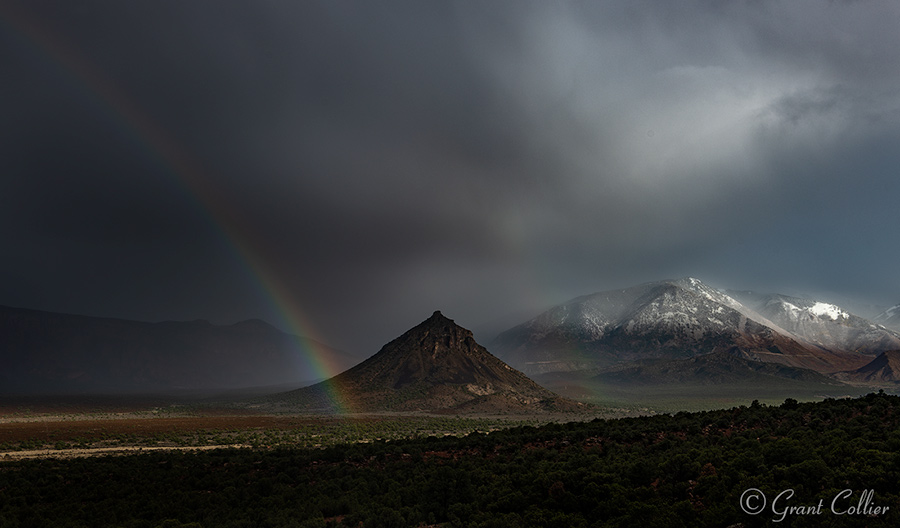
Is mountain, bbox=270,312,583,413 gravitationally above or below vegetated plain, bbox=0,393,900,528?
below

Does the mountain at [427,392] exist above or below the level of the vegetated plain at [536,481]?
below

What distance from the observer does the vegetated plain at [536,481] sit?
61.4 ft

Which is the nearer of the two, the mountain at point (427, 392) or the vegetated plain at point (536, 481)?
the vegetated plain at point (536, 481)

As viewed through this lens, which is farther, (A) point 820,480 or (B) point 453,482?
(B) point 453,482

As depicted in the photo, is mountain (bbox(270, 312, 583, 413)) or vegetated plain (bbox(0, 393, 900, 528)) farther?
mountain (bbox(270, 312, 583, 413))

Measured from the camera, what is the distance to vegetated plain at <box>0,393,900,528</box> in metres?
18.7

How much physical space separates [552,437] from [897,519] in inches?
949

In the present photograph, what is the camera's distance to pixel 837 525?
15125 mm

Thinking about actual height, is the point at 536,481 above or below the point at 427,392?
above

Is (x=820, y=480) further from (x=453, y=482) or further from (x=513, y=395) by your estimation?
(x=513, y=395)

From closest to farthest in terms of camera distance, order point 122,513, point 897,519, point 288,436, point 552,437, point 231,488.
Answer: point 897,519 < point 122,513 < point 231,488 < point 552,437 < point 288,436

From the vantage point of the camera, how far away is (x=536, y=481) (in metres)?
24.2

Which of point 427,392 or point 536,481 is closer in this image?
point 536,481

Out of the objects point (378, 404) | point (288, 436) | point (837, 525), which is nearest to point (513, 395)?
point (378, 404)
